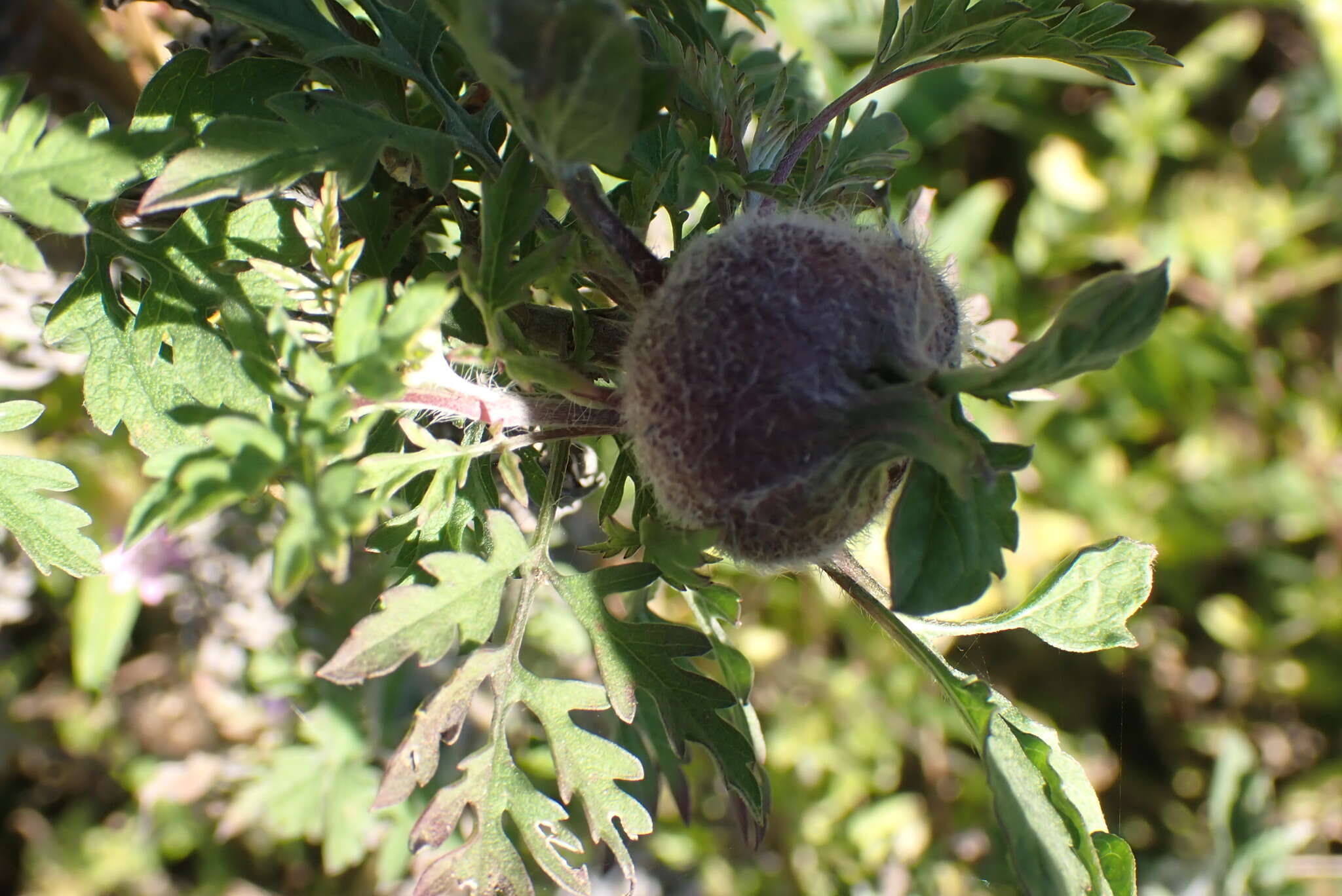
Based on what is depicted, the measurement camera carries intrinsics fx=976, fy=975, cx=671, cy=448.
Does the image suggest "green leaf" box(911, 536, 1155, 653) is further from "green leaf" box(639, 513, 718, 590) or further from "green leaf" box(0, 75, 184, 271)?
"green leaf" box(0, 75, 184, 271)

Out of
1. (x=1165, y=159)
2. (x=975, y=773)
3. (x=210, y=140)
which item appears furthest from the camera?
(x=1165, y=159)

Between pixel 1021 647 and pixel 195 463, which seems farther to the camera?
pixel 1021 647

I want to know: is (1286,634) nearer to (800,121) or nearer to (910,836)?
(910,836)

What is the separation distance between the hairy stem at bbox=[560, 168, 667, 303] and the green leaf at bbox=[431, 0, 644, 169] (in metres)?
0.08

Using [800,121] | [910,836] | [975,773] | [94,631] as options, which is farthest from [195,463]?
[975,773]

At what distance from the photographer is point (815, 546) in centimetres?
87

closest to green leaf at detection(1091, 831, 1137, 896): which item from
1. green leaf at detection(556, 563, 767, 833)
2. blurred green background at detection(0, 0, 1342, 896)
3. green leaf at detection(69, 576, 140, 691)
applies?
green leaf at detection(556, 563, 767, 833)

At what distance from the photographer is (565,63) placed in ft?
2.33

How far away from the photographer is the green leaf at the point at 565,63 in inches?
27.1

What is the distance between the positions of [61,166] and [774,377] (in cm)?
62

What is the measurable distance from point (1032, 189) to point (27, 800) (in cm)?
369

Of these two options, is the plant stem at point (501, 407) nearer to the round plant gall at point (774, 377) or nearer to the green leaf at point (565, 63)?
the round plant gall at point (774, 377)

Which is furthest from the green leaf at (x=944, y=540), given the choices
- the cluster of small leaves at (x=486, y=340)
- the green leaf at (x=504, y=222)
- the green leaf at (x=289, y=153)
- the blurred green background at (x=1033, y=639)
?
the blurred green background at (x=1033, y=639)

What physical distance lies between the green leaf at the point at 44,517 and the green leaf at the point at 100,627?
1.10m
